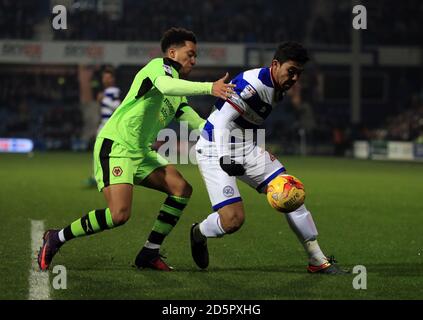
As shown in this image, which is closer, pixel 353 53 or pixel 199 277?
pixel 199 277

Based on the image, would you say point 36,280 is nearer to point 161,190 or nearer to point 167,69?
point 161,190

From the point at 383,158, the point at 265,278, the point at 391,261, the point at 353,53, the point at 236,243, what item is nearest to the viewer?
the point at 265,278

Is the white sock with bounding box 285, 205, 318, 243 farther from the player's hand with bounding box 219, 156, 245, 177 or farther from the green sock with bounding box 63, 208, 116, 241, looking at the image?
the green sock with bounding box 63, 208, 116, 241

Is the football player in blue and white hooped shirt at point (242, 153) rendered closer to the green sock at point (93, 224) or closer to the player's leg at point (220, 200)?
the player's leg at point (220, 200)

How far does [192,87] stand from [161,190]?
1272 mm

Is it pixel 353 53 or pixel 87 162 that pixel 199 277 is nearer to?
pixel 87 162

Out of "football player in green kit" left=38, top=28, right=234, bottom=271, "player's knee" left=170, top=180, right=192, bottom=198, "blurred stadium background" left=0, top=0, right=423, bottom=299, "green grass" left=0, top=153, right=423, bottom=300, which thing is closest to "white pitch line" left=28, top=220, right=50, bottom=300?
"green grass" left=0, top=153, right=423, bottom=300

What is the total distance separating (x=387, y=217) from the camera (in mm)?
12938

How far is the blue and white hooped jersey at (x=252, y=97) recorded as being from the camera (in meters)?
7.58

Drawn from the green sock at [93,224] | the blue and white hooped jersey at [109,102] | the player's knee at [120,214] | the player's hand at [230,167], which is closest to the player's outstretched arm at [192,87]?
the player's hand at [230,167]

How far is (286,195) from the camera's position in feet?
24.8

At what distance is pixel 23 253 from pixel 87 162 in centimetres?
1861

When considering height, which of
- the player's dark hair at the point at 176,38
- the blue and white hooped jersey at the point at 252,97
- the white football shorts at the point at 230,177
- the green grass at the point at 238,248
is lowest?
the green grass at the point at 238,248

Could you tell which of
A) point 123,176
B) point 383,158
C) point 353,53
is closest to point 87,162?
point 383,158
